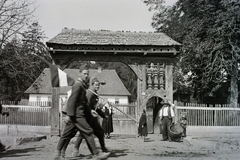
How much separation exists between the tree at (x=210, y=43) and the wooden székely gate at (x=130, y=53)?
6751mm

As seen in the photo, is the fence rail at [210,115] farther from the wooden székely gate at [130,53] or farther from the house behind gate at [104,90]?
the house behind gate at [104,90]

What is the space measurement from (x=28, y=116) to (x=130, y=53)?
707cm

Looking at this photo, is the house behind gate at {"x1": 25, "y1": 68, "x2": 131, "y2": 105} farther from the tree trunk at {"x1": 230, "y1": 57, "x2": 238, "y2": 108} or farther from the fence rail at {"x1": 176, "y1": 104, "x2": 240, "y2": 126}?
the fence rail at {"x1": 176, "y1": 104, "x2": 240, "y2": 126}

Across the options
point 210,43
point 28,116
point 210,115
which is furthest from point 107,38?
point 210,43

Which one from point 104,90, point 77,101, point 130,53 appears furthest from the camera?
point 104,90

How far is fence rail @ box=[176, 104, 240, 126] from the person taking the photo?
19016mm

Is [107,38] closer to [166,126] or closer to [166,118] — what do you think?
[166,118]

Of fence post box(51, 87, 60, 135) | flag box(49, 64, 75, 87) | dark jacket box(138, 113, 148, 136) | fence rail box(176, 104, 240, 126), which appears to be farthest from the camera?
fence rail box(176, 104, 240, 126)

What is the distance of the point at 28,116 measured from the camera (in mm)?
18703

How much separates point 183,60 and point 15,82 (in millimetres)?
13637

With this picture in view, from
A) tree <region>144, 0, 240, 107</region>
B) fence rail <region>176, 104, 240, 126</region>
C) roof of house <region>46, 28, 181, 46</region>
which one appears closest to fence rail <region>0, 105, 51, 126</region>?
roof of house <region>46, 28, 181, 46</region>

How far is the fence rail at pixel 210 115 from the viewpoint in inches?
749

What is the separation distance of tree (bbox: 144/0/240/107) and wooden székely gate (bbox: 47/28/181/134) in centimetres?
675

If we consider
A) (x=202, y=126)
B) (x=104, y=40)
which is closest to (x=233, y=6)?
(x=202, y=126)
